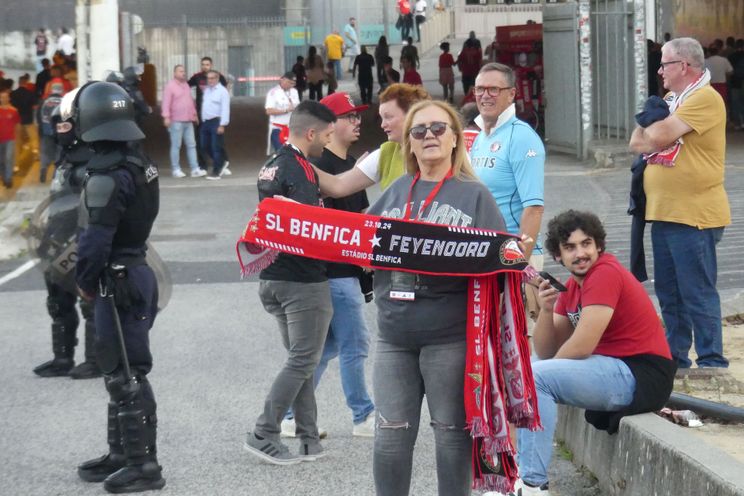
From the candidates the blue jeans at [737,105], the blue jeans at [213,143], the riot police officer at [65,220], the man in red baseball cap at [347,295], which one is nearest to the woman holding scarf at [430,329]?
the man in red baseball cap at [347,295]

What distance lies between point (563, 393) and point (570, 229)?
78 cm

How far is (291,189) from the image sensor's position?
6285mm

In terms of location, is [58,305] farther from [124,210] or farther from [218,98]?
[218,98]

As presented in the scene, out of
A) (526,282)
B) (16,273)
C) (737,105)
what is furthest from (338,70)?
(526,282)

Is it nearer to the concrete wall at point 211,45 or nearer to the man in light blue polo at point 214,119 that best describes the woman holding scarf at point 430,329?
the man in light blue polo at point 214,119

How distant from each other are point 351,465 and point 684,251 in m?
2.25

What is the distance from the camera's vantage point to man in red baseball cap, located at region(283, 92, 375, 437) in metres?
6.95

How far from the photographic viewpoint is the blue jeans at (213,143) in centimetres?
2162

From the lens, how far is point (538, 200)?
634 cm

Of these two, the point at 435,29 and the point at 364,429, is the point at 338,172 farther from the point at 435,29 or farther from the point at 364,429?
the point at 435,29

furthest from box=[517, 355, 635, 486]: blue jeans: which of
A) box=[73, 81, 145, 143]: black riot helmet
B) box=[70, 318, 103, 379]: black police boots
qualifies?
box=[70, 318, 103, 379]: black police boots

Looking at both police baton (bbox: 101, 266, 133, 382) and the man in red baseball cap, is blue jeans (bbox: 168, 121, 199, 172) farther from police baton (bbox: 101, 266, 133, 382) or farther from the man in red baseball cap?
police baton (bbox: 101, 266, 133, 382)

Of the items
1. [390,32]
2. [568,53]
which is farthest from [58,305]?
[390,32]

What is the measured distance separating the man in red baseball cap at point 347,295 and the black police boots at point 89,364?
7.62 feet
